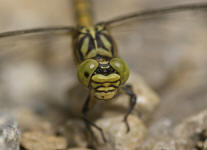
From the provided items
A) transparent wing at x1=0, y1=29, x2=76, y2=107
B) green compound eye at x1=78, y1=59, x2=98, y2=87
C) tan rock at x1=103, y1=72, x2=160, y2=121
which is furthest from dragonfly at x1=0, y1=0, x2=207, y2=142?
transparent wing at x1=0, y1=29, x2=76, y2=107

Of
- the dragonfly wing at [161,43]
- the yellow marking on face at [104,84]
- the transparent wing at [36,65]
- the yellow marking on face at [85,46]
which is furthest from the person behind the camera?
the dragonfly wing at [161,43]

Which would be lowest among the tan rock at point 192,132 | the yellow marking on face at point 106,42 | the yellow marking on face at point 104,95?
the tan rock at point 192,132

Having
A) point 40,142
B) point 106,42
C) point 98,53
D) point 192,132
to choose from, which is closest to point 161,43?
point 106,42

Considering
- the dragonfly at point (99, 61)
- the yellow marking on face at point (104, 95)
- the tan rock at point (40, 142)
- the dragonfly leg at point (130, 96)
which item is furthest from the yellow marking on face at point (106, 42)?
the tan rock at point (40, 142)

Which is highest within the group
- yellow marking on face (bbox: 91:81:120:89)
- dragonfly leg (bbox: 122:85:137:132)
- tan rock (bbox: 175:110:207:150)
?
yellow marking on face (bbox: 91:81:120:89)

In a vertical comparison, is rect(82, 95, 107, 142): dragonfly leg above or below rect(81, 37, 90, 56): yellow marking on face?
below

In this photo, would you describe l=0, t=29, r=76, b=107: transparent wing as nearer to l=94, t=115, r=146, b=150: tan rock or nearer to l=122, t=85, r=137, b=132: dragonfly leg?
l=122, t=85, r=137, b=132: dragonfly leg

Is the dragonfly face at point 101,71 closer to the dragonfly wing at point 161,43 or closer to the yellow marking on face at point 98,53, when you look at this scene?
the yellow marking on face at point 98,53
